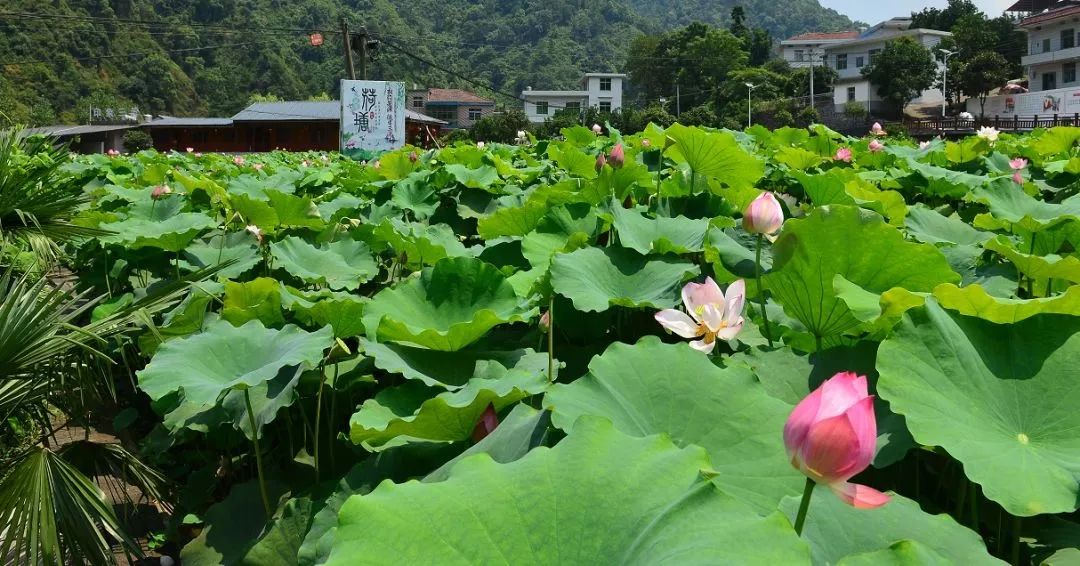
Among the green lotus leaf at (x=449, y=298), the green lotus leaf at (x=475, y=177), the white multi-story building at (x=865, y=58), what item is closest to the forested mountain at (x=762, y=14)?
the white multi-story building at (x=865, y=58)

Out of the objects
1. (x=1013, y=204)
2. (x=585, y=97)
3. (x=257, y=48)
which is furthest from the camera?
(x=257, y=48)

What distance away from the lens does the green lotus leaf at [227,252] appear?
6.52 ft

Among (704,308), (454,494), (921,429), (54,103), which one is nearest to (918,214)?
(704,308)

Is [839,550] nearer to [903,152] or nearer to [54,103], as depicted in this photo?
[903,152]

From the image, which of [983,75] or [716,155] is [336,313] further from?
[983,75]

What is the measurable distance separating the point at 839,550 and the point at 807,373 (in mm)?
327

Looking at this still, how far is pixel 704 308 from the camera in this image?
103cm

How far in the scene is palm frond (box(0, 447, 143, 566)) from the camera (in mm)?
1597

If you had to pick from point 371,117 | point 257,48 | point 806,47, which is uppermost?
point 257,48

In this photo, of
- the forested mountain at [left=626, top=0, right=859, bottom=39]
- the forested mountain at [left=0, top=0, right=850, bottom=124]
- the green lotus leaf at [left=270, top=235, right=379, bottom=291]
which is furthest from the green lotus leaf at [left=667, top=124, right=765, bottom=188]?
the forested mountain at [left=626, top=0, right=859, bottom=39]

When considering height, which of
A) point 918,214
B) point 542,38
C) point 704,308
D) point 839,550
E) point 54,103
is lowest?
point 839,550

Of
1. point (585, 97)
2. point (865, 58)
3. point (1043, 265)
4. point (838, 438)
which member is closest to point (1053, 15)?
point (865, 58)

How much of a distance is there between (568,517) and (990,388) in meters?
0.49

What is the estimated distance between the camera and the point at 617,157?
1912 mm
